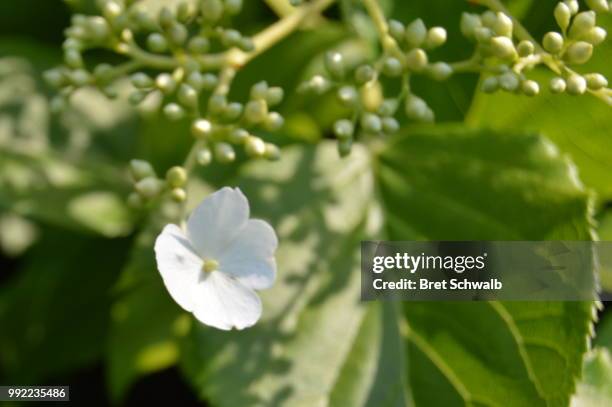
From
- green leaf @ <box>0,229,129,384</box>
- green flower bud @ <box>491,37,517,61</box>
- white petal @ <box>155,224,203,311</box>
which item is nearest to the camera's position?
white petal @ <box>155,224,203,311</box>

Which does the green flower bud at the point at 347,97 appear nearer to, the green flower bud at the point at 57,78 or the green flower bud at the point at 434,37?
the green flower bud at the point at 434,37

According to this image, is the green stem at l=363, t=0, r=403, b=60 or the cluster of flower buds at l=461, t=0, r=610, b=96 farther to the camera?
the green stem at l=363, t=0, r=403, b=60

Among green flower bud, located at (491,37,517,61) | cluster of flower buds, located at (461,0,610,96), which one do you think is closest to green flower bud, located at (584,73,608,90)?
cluster of flower buds, located at (461,0,610,96)

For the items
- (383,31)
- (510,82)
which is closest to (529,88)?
(510,82)

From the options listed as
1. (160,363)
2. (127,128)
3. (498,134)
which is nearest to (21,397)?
(160,363)

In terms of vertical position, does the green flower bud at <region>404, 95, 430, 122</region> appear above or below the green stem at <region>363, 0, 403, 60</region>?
below

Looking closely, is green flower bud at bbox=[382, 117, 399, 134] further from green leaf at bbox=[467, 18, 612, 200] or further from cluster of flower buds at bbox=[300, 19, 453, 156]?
green leaf at bbox=[467, 18, 612, 200]

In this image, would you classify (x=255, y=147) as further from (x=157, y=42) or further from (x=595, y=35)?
(x=595, y=35)
